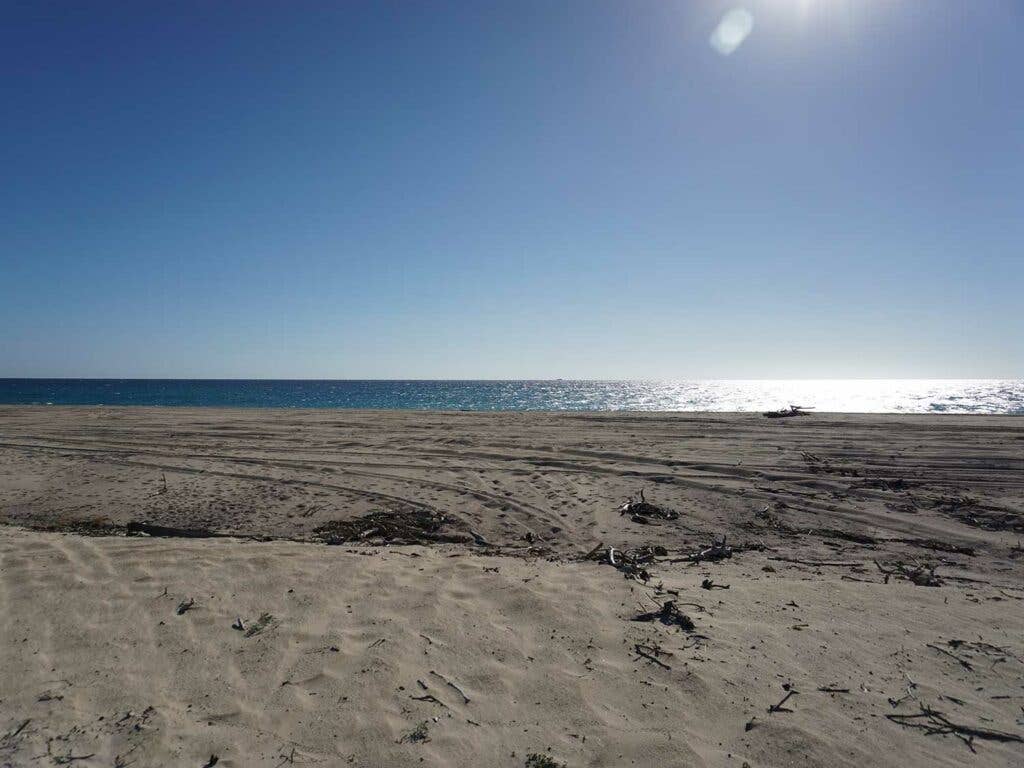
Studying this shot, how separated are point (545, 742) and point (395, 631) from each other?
1.74 metres

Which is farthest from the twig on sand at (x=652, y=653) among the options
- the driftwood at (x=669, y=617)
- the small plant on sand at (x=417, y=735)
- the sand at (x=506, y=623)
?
the small plant on sand at (x=417, y=735)

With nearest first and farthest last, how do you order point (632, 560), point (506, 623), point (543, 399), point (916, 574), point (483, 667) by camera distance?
point (483, 667) → point (506, 623) → point (916, 574) → point (632, 560) → point (543, 399)

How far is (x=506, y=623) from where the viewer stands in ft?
14.7

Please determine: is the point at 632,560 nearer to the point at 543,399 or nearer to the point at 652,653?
the point at 652,653

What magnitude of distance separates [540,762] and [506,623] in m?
1.57

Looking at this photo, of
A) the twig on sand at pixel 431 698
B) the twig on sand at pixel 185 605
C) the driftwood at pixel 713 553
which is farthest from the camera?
the driftwood at pixel 713 553

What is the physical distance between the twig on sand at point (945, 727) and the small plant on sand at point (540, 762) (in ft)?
7.34

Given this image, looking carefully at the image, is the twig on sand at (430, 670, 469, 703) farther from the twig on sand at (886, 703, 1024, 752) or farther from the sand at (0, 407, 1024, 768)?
the twig on sand at (886, 703, 1024, 752)

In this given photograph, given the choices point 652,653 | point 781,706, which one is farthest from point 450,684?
point 781,706

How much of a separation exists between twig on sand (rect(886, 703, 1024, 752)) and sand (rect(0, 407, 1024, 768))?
0.04m

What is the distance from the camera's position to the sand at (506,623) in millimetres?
3125

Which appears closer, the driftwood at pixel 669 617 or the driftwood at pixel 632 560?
the driftwood at pixel 669 617

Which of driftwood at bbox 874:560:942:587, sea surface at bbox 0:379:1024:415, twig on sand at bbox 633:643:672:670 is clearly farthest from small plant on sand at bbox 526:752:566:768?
sea surface at bbox 0:379:1024:415

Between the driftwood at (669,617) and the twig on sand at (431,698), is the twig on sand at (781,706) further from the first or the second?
the twig on sand at (431,698)
